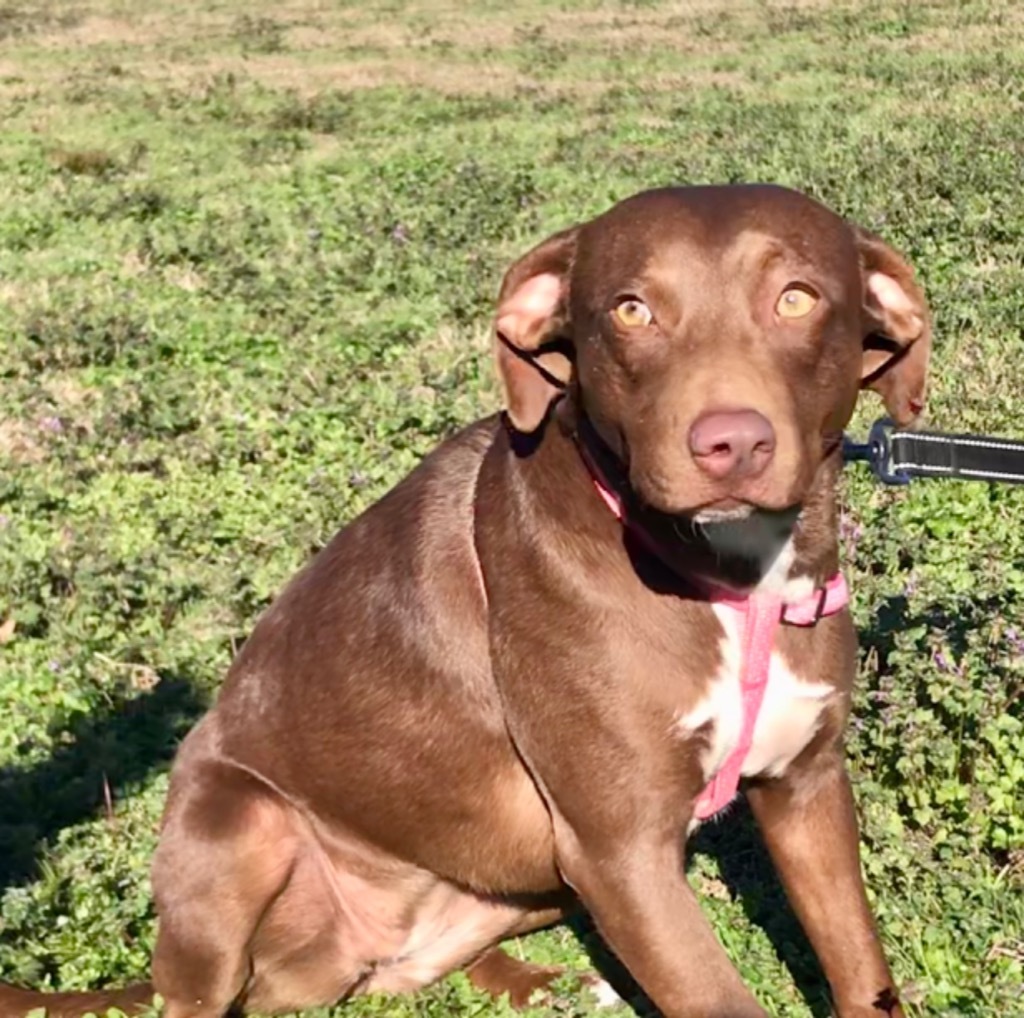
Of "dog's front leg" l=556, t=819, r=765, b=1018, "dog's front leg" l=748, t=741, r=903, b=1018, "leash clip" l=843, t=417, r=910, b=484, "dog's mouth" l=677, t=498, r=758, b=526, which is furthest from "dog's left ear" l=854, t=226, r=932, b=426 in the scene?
"dog's front leg" l=556, t=819, r=765, b=1018

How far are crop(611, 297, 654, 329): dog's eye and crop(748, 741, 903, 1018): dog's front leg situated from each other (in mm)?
1006

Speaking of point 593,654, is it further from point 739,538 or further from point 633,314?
point 633,314

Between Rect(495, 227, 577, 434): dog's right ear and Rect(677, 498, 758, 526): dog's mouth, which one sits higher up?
Rect(495, 227, 577, 434): dog's right ear

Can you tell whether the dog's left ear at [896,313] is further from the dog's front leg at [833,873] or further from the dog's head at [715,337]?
the dog's front leg at [833,873]

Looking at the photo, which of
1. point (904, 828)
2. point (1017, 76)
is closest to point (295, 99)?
point (1017, 76)

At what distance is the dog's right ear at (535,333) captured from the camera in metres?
3.29

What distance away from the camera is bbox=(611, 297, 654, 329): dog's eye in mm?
3061

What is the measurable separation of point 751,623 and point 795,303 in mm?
617

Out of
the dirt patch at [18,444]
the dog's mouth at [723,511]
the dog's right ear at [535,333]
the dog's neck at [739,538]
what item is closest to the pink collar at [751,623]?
the dog's neck at [739,538]

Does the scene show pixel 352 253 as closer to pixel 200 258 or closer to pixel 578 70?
pixel 200 258

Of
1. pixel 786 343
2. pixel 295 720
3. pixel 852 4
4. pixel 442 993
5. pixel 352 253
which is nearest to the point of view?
pixel 786 343

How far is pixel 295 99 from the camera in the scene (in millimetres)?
20422

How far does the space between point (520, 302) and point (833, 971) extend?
152cm

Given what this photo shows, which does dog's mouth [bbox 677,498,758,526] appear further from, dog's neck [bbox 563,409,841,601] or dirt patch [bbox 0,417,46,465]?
dirt patch [bbox 0,417,46,465]
